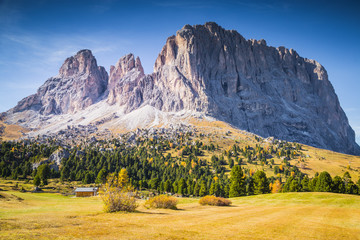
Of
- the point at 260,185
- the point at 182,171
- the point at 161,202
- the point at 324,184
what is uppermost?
the point at 161,202

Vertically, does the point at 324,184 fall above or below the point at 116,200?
below

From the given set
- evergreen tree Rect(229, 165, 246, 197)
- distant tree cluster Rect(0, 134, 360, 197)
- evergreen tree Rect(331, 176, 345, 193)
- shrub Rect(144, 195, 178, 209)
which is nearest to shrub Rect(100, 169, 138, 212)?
shrub Rect(144, 195, 178, 209)

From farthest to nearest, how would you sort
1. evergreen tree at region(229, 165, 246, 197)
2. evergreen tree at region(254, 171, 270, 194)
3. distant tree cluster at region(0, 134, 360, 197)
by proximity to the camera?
distant tree cluster at region(0, 134, 360, 197) → evergreen tree at region(229, 165, 246, 197) → evergreen tree at region(254, 171, 270, 194)

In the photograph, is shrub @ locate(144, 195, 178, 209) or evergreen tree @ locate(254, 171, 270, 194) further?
evergreen tree @ locate(254, 171, 270, 194)

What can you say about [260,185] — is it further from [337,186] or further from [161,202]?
[161,202]

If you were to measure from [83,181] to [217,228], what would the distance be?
112 metres

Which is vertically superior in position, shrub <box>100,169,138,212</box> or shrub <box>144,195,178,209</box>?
shrub <box>100,169,138,212</box>

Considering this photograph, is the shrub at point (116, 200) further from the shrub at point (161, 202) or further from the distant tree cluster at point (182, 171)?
the distant tree cluster at point (182, 171)

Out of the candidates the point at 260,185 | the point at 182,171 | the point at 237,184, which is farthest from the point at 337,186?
the point at 182,171

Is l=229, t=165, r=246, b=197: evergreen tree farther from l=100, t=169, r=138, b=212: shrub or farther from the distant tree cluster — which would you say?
l=100, t=169, r=138, b=212: shrub

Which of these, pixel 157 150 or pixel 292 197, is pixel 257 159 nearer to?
pixel 157 150

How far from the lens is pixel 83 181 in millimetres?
117375

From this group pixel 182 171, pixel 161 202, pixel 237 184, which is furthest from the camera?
pixel 182 171

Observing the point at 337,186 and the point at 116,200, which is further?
the point at 337,186
